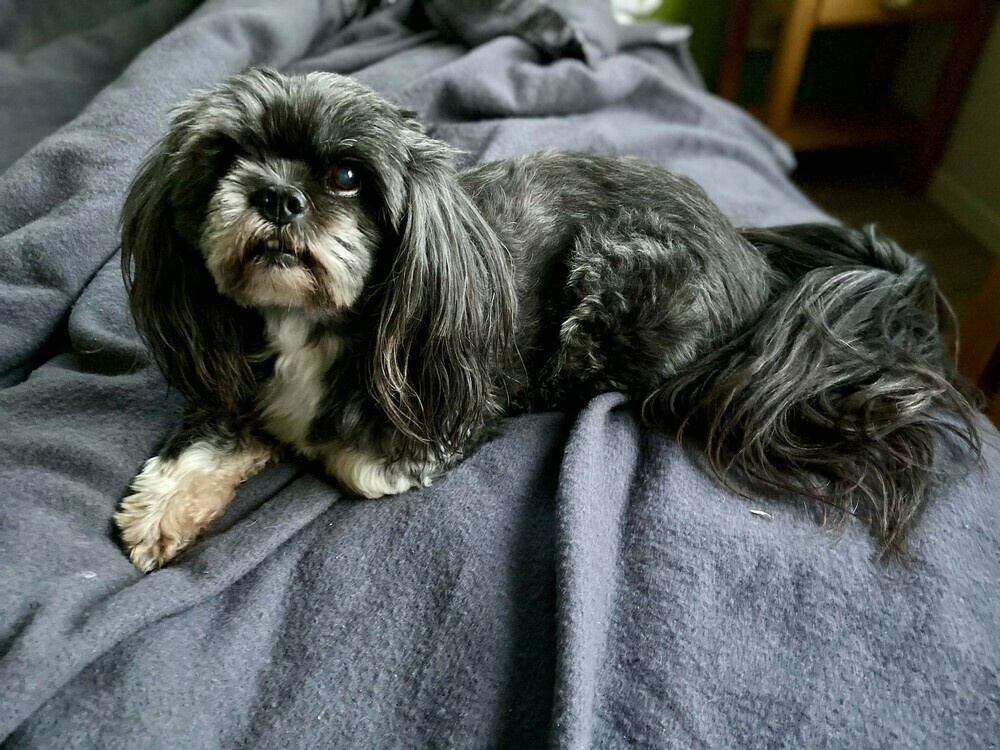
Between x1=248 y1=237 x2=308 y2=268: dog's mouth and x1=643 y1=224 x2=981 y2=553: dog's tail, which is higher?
x1=248 y1=237 x2=308 y2=268: dog's mouth

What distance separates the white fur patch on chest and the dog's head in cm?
5

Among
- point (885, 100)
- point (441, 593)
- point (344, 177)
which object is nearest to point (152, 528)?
point (441, 593)

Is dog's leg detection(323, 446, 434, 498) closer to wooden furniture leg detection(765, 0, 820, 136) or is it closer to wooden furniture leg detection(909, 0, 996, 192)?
wooden furniture leg detection(765, 0, 820, 136)

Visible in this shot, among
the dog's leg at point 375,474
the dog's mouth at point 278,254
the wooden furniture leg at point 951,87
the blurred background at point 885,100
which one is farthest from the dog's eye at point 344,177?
the wooden furniture leg at point 951,87

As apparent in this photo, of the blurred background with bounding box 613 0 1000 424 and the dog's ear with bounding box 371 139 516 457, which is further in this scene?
the blurred background with bounding box 613 0 1000 424

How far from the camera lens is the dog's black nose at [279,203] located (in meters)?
0.91

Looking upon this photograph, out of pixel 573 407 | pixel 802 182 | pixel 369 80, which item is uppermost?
pixel 369 80

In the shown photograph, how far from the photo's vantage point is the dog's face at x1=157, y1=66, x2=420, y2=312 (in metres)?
0.91

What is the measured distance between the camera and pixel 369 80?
5.75ft

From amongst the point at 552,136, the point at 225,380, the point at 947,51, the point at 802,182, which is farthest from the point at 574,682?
the point at 947,51

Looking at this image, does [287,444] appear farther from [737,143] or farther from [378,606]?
[737,143]

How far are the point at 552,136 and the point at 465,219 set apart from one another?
2.59ft

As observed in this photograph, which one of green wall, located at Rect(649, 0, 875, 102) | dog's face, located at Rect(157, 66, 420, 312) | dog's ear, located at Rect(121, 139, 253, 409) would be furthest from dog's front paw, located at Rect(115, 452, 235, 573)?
green wall, located at Rect(649, 0, 875, 102)

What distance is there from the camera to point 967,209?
8.55ft
